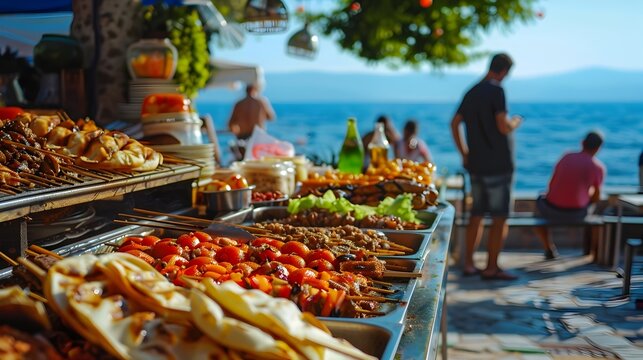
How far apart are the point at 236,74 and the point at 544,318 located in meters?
7.00

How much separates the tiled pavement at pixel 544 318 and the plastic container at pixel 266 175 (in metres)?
1.74

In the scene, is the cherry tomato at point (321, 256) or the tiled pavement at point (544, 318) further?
the tiled pavement at point (544, 318)

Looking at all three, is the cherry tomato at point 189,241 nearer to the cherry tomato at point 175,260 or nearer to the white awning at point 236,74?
the cherry tomato at point 175,260

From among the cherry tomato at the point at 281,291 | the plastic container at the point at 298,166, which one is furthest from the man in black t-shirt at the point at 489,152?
the cherry tomato at the point at 281,291

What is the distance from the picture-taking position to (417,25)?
40.6 ft

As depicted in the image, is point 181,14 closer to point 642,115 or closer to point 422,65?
point 422,65

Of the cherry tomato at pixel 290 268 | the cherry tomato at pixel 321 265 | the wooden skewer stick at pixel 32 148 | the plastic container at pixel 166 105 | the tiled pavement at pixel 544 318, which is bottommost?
the tiled pavement at pixel 544 318

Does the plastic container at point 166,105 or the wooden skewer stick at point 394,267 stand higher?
the plastic container at point 166,105

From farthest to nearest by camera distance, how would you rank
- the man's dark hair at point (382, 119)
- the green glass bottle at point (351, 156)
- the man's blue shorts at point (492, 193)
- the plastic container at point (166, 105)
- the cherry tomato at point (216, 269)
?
the man's dark hair at point (382, 119) < the man's blue shorts at point (492, 193) < the green glass bottle at point (351, 156) < the plastic container at point (166, 105) < the cherry tomato at point (216, 269)

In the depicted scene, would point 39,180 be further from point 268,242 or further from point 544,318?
point 544,318

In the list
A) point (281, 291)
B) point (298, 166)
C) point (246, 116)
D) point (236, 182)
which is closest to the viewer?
point (281, 291)

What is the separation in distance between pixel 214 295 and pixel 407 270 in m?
1.16

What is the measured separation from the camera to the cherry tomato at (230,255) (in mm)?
2295

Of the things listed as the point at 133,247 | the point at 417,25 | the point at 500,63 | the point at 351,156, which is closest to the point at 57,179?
the point at 133,247
